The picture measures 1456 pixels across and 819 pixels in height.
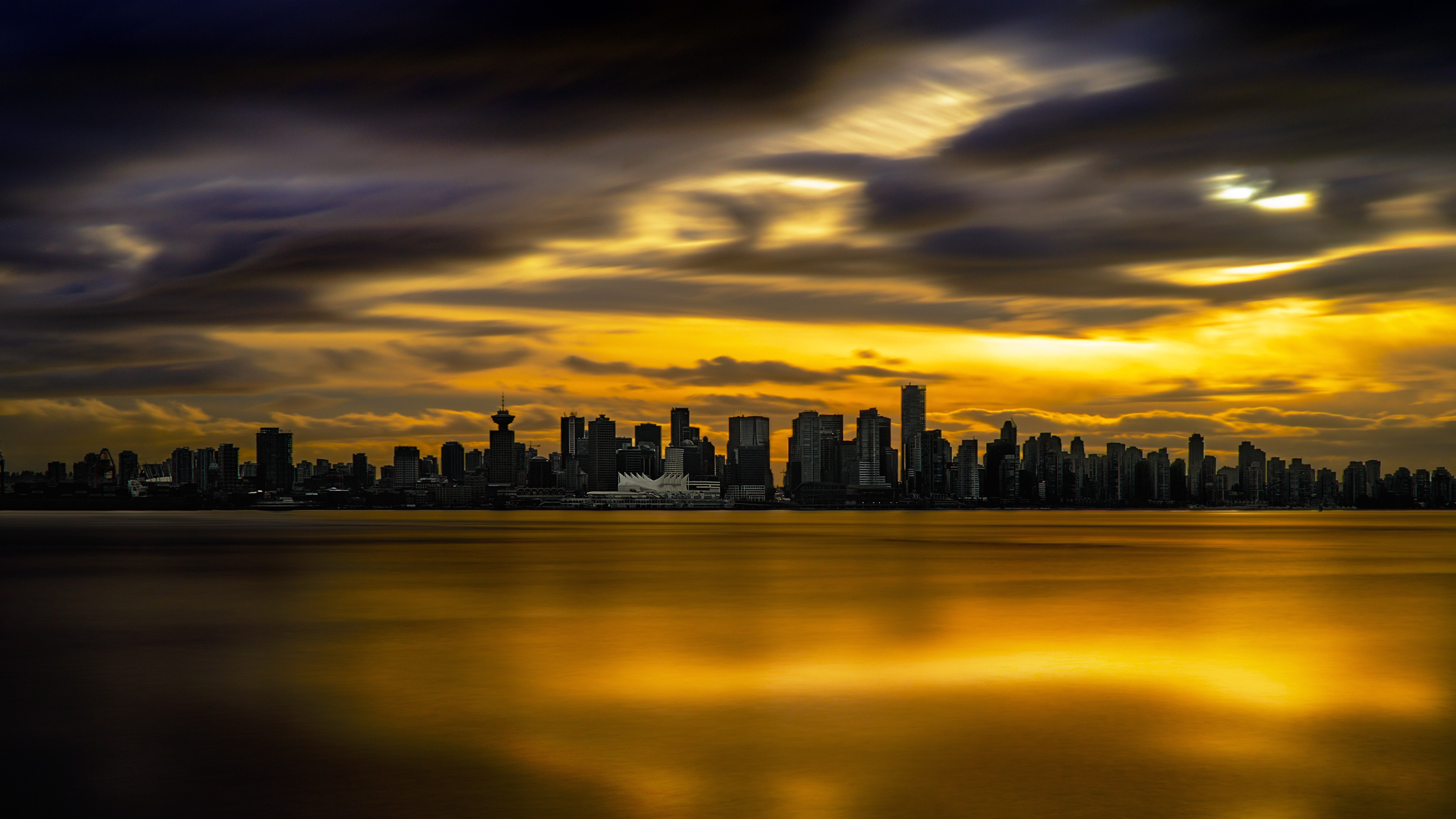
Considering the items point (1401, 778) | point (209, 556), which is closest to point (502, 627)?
point (1401, 778)

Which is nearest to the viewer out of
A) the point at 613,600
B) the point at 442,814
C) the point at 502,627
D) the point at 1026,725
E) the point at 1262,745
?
the point at 442,814

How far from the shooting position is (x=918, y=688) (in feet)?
93.7

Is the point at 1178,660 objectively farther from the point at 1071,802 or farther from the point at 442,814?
the point at 442,814

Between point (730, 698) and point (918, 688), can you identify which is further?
point (918, 688)

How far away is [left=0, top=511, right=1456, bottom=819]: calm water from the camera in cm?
1873

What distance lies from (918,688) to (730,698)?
457 centimetres

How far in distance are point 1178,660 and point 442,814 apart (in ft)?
77.1

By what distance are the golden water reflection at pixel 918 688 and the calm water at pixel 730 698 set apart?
0.39 ft

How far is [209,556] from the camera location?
290 feet

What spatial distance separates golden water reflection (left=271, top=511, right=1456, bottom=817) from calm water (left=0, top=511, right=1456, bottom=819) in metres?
0.12

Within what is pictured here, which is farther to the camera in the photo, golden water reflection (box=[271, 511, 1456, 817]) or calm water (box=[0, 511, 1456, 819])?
golden water reflection (box=[271, 511, 1456, 817])

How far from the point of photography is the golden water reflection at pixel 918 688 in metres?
19.2

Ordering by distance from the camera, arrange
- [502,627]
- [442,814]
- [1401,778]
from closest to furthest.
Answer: [442,814]
[1401,778]
[502,627]

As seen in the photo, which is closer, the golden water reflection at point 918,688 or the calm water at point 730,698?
the calm water at point 730,698
